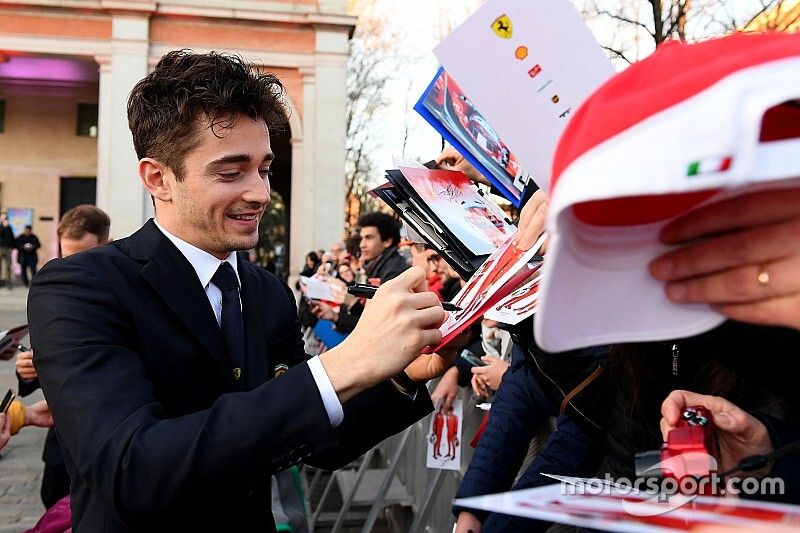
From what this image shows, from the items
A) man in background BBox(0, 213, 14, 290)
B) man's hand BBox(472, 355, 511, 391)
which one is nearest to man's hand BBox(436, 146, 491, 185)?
man's hand BBox(472, 355, 511, 391)

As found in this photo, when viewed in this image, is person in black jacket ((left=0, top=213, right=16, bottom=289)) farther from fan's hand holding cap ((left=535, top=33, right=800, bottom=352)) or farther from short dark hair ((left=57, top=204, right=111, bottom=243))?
fan's hand holding cap ((left=535, top=33, right=800, bottom=352))

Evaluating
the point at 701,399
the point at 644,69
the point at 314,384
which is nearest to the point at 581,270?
the point at 644,69

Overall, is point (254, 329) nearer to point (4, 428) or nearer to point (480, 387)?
point (480, 387)

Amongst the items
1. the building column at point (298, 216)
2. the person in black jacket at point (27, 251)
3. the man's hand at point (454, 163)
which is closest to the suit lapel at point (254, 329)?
the man's hand at point (454, 163)

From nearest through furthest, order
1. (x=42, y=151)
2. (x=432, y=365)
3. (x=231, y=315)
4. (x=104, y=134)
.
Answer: (x=432, y=365)
(x=231, y=315)
(x=104, y=134)
(x=42, y=151)

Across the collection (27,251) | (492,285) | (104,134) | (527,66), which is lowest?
(27,251)

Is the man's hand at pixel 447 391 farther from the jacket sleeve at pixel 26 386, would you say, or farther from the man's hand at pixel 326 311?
the man's hand at pixel 326 311

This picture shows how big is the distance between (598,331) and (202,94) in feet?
4.17

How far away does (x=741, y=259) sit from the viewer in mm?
978

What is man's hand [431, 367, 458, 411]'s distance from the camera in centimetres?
393

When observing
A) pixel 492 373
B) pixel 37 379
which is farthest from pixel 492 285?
pixel 37 379

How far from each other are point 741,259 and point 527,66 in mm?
667

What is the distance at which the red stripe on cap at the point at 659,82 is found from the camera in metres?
0.77

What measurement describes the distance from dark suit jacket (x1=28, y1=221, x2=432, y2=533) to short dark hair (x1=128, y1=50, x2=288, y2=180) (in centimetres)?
23
